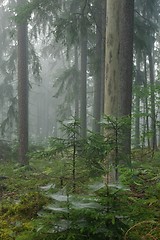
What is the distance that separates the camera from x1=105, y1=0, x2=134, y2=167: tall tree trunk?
591 cm

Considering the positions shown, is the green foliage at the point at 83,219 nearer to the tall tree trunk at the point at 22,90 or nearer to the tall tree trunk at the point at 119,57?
the tall tree trunk at the point at 119,57

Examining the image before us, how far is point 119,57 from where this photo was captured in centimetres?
598

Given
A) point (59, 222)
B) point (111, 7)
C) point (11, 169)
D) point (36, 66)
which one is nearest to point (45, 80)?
point (36, 66)

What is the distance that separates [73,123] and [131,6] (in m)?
3.18

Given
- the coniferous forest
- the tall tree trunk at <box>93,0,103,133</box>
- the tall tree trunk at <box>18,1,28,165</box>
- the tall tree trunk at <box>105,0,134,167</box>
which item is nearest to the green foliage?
the coniferous forest

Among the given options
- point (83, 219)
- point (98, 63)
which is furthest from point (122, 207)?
point (98, 63)

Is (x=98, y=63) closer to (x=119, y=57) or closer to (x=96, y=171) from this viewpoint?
(x=119, y=57)

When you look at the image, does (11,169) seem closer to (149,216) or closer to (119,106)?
(119,106)

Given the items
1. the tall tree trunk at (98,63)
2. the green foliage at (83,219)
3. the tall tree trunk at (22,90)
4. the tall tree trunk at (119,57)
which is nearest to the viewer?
the green foliage at (83,219)

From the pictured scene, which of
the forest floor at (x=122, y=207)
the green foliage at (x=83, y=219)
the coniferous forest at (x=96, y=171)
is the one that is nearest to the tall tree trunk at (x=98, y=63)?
the coniferous forest at (x=96, y=171)

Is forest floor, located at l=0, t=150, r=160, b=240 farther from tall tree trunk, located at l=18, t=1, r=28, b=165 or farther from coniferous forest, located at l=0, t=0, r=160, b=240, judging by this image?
tall tree trunk, located at l=18, t=1, r=28, b=165

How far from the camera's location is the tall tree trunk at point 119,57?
5906mm

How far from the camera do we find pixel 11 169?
381 inches

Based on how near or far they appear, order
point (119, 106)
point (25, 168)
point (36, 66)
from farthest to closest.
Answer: point (36, 66) < point (25, 168) < point (119, 106)
